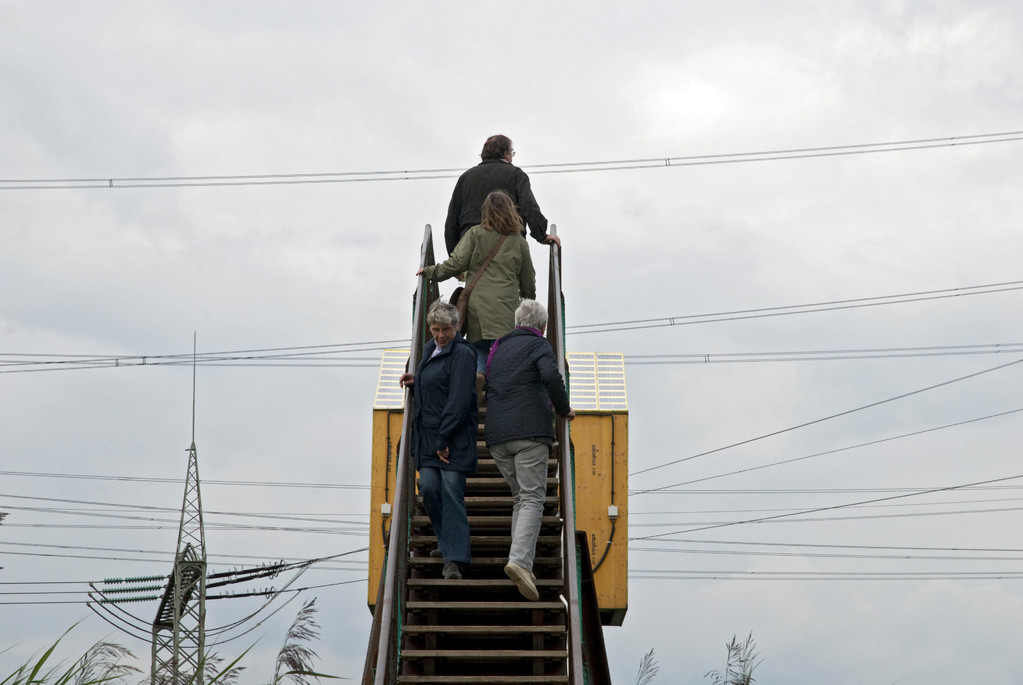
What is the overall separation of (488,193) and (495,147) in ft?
1.68

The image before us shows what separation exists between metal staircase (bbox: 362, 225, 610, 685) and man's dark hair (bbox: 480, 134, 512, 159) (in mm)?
1805

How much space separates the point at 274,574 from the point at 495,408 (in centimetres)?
3579

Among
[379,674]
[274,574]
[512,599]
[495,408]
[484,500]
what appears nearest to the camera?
[379,674]

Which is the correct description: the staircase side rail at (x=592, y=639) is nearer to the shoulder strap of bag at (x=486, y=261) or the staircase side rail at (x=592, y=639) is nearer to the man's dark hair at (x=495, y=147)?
the shoulder strap of bag at (x=486, y=261)

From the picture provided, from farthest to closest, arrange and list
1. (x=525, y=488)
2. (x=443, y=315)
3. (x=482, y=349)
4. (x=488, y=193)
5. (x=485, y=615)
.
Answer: (x=488, y=193)
(x=482, y=349)
(x=485, y=615)
(x=443, y=315)
(x=525, y=488)

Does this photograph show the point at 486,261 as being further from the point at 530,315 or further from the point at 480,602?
the point at 480,602

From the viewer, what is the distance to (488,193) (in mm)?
9805

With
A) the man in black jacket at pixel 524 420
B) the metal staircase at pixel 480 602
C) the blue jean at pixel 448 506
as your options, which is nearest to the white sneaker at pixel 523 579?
the man in black jacket at pixel 524 420

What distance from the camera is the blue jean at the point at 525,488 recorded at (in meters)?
7.30

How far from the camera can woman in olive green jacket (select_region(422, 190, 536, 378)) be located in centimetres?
902

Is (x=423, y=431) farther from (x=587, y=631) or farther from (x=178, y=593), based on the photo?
(x=178, y=593)

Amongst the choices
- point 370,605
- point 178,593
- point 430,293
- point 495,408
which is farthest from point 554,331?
point 178,593

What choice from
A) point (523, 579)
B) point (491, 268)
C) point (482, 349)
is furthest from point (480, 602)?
point (491, 268)

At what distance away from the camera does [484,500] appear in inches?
344
